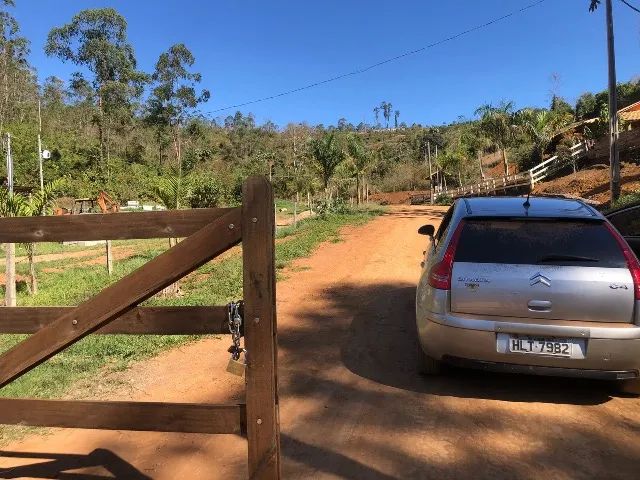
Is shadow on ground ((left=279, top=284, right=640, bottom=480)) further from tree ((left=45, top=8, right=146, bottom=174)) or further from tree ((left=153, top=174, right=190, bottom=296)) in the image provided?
tree ((left=45, top=8, right=146, bottom=174))

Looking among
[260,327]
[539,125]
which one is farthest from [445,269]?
[539,125]

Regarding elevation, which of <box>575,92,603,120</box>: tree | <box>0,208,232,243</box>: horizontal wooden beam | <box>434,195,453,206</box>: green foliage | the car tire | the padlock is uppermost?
<box>575,92,603,120</box>: tree

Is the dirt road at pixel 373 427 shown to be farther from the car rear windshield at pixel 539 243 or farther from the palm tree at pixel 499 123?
the palm tree at pixel 499 123

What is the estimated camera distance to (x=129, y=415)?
7.27ft

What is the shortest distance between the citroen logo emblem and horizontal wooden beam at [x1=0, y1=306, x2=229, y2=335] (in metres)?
2.63

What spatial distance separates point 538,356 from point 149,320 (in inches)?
114

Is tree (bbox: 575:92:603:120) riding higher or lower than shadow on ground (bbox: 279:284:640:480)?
higher

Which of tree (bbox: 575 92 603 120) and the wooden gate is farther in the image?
tree (bbox: 575 92 603 120)

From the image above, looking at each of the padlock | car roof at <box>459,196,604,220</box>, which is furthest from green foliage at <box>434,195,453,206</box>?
the padlock

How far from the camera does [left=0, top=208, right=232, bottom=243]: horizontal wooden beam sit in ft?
7.02

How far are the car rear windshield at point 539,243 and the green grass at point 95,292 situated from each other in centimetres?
370

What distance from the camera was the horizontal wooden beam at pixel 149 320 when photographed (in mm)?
2148

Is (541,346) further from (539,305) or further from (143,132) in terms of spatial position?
(143,132)

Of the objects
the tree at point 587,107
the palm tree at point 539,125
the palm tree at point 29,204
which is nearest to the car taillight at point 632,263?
the palm tree at point 29,204
